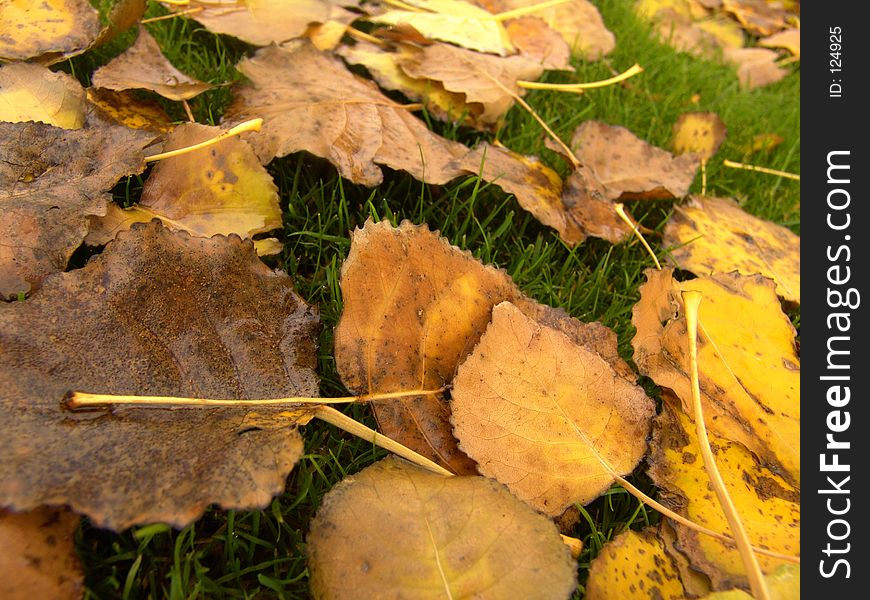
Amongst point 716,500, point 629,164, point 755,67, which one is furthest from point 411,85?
point 755,67

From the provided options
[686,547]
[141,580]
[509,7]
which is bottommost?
[141,580]

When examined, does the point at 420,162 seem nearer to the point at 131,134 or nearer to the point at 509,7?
the point at 131,134

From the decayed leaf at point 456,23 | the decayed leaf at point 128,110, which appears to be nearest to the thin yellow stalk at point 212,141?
the decayed leaf at point 128,110

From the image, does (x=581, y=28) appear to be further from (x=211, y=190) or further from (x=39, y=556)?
(x=39, y=556)

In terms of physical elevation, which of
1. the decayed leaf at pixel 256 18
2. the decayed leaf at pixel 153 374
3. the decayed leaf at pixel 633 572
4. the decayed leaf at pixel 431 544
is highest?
the decayed leaf at pixel 256 18

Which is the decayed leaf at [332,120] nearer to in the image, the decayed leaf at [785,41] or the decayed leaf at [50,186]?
the decayed leaf at [50,186]
